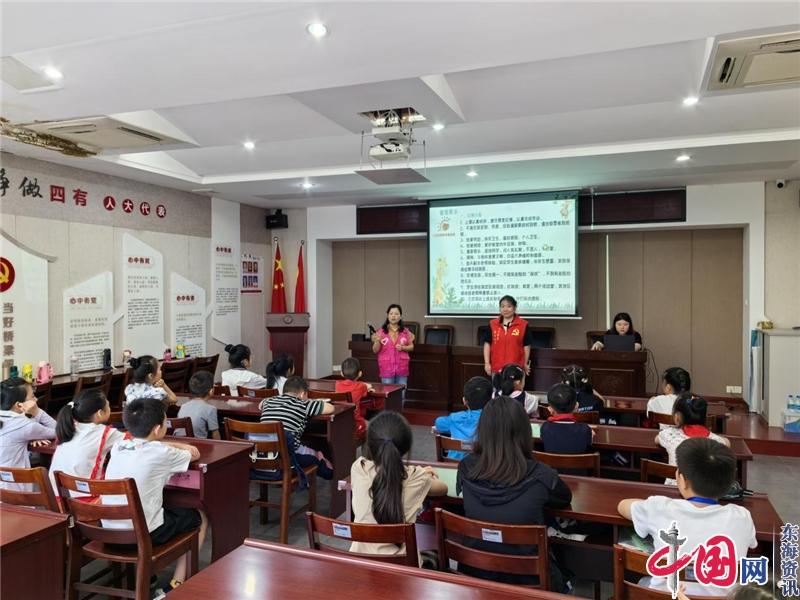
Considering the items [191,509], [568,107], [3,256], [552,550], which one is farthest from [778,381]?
[3,256]

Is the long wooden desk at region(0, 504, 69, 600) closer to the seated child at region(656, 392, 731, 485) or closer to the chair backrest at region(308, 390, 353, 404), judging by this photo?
the chair backrest at region(308, 390, 353, 404)

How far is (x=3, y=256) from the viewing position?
16.4 feet

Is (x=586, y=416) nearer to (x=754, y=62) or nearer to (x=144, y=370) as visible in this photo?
(x=754, y=62)

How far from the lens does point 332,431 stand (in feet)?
12.4

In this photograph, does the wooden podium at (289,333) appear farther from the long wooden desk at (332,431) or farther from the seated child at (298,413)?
the seated child at (298,413)

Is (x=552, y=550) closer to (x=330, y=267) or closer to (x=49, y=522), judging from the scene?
(x=49, y=522)

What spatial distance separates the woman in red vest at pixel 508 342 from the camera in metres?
5.95

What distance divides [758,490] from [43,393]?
5753 millimetres

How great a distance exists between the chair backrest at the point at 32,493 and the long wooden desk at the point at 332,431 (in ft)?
5.19

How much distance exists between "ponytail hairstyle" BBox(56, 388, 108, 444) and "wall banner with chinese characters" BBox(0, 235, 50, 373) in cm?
290

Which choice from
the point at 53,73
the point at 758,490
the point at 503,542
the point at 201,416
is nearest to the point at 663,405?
the point at 758,490

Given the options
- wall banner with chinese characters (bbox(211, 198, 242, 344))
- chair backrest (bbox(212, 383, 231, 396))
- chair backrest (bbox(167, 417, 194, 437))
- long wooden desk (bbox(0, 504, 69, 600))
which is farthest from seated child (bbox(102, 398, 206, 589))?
wall banner with chinese characters (bbox(211, 198, 242, 344))

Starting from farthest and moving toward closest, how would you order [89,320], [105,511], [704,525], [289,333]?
[289,333] < [89,320] < [105,511] < [704,525]

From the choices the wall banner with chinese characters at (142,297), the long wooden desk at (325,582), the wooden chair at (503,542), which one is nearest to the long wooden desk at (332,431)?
the wooden chair at (503,542)
